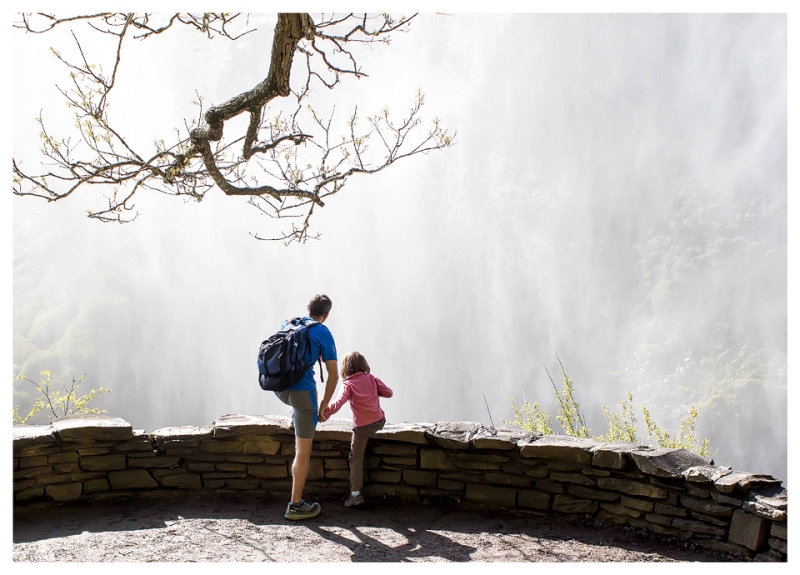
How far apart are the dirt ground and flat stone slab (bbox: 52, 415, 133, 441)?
14.5 inches

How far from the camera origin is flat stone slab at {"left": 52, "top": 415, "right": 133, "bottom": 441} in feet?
10.5

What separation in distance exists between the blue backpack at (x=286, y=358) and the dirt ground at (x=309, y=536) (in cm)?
73

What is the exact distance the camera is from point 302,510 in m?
3.07

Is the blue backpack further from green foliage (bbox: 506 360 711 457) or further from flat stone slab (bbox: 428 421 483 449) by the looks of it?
green foliage (bbox: 506 360 711 457)

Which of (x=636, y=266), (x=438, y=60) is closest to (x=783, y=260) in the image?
(x=636, y=266)

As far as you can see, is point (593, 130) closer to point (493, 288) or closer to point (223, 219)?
point (493, 288)

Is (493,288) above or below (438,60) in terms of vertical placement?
below

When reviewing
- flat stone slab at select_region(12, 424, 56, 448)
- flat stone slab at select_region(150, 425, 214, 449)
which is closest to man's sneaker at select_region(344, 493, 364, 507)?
flat stone slab at select_region(150, 425, 214, 449)

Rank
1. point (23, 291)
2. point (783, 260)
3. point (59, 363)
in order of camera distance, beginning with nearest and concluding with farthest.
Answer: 1. point (783, 260)
2. point (59, 363)
3. point (23, 291)

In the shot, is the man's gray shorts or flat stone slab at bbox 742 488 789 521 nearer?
flat stone slab at bbox 742 488 789 521

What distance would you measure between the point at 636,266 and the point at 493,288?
9919mm

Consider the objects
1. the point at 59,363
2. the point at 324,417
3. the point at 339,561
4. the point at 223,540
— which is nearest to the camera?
the point at 339,561

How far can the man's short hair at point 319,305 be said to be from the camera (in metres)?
3.06

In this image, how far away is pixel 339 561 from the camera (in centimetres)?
259
